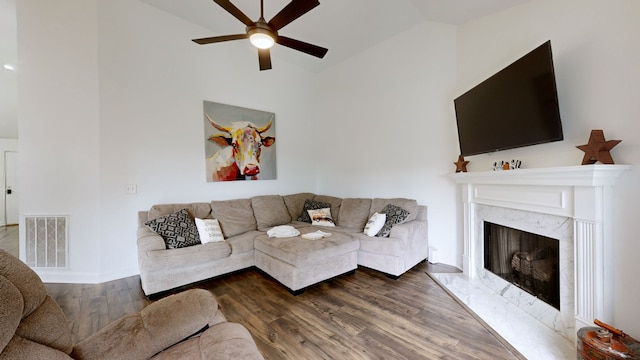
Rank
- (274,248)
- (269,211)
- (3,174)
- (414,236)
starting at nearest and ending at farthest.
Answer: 1. (274,248)
2. (414,236)
3. (269,211)
4. (3,174)

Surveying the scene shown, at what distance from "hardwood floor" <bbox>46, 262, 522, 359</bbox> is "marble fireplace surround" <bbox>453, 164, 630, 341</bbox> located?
1.90 feet

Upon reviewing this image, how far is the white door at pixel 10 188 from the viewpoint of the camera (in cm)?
634

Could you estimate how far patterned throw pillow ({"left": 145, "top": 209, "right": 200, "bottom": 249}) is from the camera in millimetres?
2845

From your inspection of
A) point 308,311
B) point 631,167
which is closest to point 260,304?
point 308,311

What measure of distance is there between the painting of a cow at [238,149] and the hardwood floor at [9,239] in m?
3.25

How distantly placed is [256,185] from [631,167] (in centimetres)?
418

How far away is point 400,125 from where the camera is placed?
12.6 feet

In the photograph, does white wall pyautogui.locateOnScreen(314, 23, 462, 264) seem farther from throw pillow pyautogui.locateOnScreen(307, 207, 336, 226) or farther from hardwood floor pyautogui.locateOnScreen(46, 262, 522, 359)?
hardwood floor pyautogui.locateOnScreen(46, 262, 522, 359)

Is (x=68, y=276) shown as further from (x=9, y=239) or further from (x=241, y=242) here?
(x=9, y=239)

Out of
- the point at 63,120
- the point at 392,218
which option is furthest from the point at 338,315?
the point at 63,120

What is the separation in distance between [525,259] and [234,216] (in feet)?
11.5

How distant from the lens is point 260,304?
8.05 ft

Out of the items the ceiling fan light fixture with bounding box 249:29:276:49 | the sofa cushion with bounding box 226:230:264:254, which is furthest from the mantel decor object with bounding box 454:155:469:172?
the sofa cushion with bounding box 226:230:264:254

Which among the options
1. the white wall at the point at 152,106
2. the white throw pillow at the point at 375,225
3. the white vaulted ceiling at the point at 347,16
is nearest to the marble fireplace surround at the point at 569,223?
the white throw pillow at the point at 375,225
